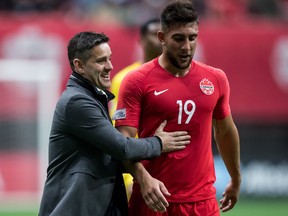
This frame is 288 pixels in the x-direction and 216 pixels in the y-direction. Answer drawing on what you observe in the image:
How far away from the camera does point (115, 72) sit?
1200 cm

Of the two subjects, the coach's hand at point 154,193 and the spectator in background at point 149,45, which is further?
the spectator in background at point 149,45

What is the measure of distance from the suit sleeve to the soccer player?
0.53ft

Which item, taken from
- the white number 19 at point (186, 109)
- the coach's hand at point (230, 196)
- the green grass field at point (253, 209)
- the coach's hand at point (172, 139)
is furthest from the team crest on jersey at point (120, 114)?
the green grass field at point (253, 209)

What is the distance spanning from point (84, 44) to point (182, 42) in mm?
618

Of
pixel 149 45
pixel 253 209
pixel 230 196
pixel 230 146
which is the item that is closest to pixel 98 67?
pixel 230 146

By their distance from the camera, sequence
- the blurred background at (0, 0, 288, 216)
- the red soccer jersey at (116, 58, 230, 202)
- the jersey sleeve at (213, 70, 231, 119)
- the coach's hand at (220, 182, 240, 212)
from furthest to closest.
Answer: the blurred background at (0, 0, 288, 216) → the coach's hand at (220, 182, 240, 212) → the jersey sleeve at (213, 70, 231, 119) → the red soccer jersey at (116, 58, 230, 202)

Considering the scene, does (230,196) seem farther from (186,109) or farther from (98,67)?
(98,67)

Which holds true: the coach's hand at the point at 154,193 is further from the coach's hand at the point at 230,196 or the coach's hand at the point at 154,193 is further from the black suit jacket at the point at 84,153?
the coach's hand at the point at 230,196

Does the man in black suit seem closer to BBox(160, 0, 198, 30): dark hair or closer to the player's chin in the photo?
the player's chin

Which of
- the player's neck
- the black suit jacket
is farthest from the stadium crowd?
the black suit jacket

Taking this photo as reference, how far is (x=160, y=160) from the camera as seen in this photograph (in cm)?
536

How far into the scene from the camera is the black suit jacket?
510cm

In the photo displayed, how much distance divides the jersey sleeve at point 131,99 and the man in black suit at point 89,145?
0.11 meters

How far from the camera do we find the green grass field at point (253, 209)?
36.3ft
